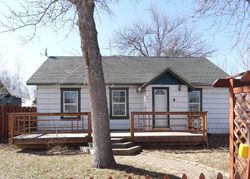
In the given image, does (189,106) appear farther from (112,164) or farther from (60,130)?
(112,164)

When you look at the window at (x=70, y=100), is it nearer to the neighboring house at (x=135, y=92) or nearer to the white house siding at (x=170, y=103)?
the neighboring house at (x=135, y=92)

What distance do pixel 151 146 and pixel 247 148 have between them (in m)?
10.8

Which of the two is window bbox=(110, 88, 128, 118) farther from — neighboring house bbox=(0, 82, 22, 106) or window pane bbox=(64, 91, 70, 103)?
neighboring house bbox=(0, 82, 22, 106)

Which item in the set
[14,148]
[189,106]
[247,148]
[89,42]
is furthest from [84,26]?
[189,106]

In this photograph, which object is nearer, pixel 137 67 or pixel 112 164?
pixel 112 164

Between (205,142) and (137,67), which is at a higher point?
(137,67)

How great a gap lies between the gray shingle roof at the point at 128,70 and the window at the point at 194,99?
596 mm

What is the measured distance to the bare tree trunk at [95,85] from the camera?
9.01 m

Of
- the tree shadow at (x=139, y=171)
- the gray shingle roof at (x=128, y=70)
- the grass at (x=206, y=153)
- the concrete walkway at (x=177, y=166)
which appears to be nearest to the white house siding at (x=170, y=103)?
the gray shingle roof at (x=128, y=70)

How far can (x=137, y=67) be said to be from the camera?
62.6ft

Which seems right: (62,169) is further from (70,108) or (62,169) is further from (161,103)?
(161,103)

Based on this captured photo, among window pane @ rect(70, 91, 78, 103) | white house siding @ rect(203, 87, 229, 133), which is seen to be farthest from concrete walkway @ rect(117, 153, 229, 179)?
white house siding @ rect(203, 87, 229, 133)

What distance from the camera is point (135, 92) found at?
687 inches

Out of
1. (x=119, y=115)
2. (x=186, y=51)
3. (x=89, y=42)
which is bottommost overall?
(x=119, y=115)
